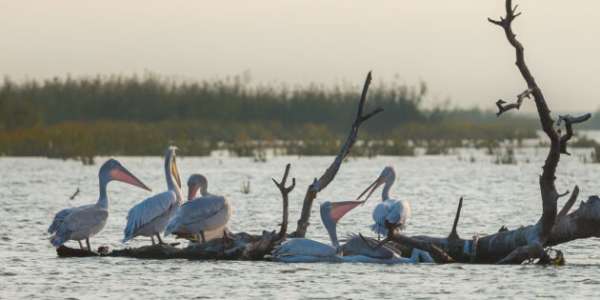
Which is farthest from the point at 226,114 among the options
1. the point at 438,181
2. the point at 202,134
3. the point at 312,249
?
the point at 312,249

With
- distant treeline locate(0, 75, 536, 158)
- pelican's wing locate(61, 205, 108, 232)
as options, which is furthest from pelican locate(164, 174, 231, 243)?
distant treeline locate(0, 75, 536, 158)

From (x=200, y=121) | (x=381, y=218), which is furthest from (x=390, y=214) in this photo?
(x=200, y=121)

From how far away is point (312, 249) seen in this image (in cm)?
1363

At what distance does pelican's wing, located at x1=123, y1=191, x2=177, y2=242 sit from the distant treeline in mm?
23047

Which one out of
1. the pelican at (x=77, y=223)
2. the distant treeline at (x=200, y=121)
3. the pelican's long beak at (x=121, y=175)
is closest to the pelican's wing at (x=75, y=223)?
the pelican at (x=77, y=223)

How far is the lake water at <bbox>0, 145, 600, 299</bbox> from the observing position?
38.8 ft

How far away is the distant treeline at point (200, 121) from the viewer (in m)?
38.9

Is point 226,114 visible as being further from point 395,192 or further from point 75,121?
point 395,192

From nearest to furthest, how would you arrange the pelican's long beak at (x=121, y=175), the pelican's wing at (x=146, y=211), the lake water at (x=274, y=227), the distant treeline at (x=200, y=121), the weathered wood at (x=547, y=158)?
the lake water at (x=274, y=227), the weathered wood at (x=547, y=158), the pelican's wing at (x=146, y=211), the pelican's long beak at (x=121, y=175), the distant treeline at (x=200, y=121)

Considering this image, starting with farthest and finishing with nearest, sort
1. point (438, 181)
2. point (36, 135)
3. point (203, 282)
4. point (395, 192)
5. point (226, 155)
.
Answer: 1. point (226, 155)
2. point (36, 135)
3. point (438, 181)
4. point (395, 192)
5. point (203, 282)

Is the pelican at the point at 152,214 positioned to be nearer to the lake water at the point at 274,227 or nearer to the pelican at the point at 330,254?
the lake water at the point at 274,227

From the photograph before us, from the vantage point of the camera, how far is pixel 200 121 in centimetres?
4522

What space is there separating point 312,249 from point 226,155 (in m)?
28.3

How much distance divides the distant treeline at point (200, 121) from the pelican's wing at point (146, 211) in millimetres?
23047
